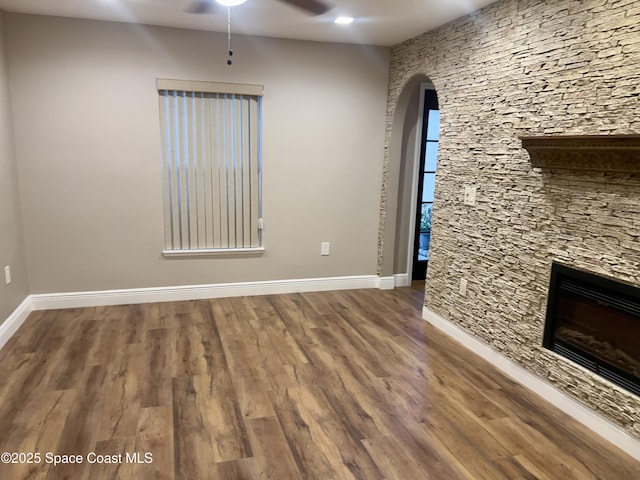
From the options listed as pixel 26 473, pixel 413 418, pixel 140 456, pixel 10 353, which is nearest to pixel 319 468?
pixel 413 418

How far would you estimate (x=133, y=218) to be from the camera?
3.99 metres

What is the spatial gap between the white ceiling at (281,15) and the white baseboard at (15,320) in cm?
226

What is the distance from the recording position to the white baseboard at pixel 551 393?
224 cm

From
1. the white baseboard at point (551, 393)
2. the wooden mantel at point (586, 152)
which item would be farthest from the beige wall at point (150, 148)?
the wooden mantel at point (586, 152)

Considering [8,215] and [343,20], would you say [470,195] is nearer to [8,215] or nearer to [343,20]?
[343,20]

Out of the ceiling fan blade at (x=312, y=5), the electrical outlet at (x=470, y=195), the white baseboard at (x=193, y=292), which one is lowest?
the white baseboard at (x=193, y=292)

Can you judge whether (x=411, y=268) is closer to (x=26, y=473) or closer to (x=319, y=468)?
(x=319, y=468)

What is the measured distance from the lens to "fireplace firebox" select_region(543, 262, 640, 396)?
224 centimetres

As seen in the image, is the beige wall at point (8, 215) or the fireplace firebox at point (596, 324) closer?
the fireplace firebox at point (596, 324)

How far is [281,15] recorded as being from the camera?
3346 millimetres

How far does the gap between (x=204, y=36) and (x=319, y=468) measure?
3465 mm

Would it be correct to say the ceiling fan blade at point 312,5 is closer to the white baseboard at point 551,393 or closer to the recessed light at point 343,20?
the recessed light at point 343,20

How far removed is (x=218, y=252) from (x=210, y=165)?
0.81m

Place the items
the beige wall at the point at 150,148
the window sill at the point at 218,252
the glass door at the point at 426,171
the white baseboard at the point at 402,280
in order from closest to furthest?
the beige wall at the point at 150,148, the window sill at the point at 218,252, the glass door at the point at 426,171, the white baseboard at the point at 402,280
